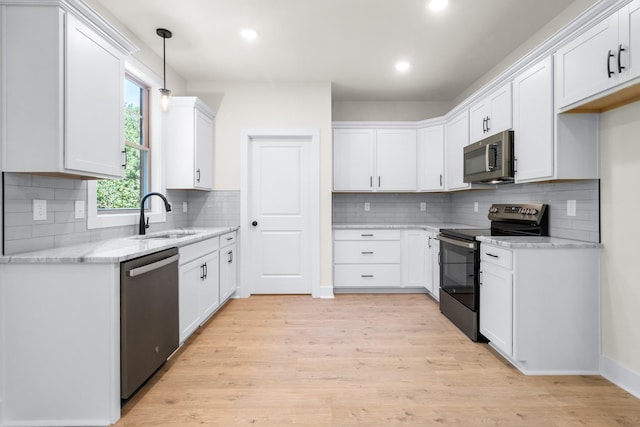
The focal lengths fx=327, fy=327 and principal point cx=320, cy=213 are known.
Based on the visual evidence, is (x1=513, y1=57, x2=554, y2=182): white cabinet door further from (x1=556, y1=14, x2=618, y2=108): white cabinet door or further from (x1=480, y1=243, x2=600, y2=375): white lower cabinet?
(x1=480, y1=243, x2=600, y2=375): white lower cabinet

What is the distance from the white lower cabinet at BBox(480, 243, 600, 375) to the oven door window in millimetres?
508

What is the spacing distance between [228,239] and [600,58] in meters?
3.45

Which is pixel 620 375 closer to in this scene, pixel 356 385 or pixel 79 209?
pixel 356 385

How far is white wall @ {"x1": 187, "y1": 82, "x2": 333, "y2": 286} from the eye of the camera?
4090 millimetres

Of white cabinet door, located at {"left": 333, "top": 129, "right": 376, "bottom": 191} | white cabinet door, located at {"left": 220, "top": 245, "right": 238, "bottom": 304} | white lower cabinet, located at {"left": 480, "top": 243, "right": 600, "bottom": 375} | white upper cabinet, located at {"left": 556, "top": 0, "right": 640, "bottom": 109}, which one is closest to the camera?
white upper cabinet, located at {"left": 556, "top": 0, "right": 640, "bottom": 109}

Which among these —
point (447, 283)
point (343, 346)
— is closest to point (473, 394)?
point (343, 346)

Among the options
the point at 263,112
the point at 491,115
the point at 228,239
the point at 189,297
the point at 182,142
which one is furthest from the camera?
the point at 263,112

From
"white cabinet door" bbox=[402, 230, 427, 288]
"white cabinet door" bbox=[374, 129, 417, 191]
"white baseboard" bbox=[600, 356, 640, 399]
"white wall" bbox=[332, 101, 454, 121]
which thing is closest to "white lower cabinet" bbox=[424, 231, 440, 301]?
"white cabinet door" bbox=[402, 230, 427, 288]

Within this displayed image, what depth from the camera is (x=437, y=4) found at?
251 centimetres

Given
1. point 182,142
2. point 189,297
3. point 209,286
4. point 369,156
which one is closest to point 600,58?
point 369,156

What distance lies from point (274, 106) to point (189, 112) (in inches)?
40.8

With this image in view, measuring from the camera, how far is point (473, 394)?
78.4 inches

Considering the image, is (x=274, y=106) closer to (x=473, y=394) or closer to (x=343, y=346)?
(x=343, y=346)

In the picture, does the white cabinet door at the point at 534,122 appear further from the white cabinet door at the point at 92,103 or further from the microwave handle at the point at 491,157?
the white cabinet door at the point at 92,103
